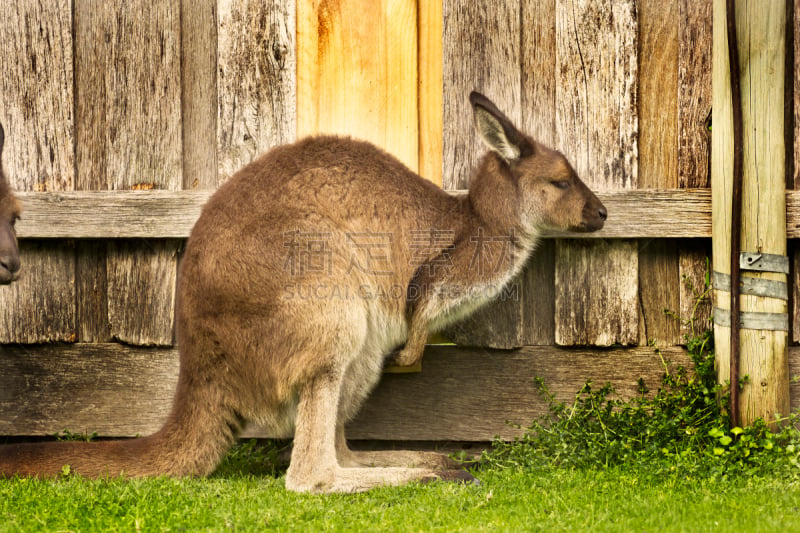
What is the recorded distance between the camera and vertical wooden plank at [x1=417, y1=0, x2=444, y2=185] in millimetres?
5660

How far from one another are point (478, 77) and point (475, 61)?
0.11 metres

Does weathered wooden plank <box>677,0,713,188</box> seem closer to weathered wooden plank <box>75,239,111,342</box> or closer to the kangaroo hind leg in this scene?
the kangaroo hind leg

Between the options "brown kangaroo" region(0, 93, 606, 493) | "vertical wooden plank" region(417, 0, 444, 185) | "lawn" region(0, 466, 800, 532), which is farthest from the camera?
"vertical wooden plank" region(417, 0, 444, 185)

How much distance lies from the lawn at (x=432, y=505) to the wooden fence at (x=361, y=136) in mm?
1113

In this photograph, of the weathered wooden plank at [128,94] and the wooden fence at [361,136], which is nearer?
the wooden fence at [361,136]

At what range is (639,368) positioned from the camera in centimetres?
546

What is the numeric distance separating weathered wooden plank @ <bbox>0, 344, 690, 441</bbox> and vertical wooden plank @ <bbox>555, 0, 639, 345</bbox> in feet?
0.95

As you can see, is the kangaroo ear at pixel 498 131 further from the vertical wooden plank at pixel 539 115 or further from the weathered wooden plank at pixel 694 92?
the weathered wooden plank at pixel 694 92

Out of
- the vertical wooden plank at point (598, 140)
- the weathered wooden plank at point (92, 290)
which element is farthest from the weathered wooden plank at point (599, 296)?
the weathered wooden plank at point (92, 290)

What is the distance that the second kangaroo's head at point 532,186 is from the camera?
16.8 feet

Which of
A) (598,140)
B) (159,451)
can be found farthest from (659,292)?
(159,451)

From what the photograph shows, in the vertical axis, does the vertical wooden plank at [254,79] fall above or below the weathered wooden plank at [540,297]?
above

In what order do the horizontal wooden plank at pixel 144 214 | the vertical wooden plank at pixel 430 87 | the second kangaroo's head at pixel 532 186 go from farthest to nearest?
the vertical wooden plank at pixel 430 87, the horizontal wooden plank at pixel 144 214, the second kangaroo's head at pixel 532 186

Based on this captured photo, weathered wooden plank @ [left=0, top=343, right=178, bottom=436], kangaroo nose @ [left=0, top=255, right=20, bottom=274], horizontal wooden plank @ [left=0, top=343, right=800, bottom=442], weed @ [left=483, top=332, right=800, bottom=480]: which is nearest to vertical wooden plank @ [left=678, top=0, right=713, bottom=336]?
weed @ [left=483, top=332, right=800, bottom=480]
